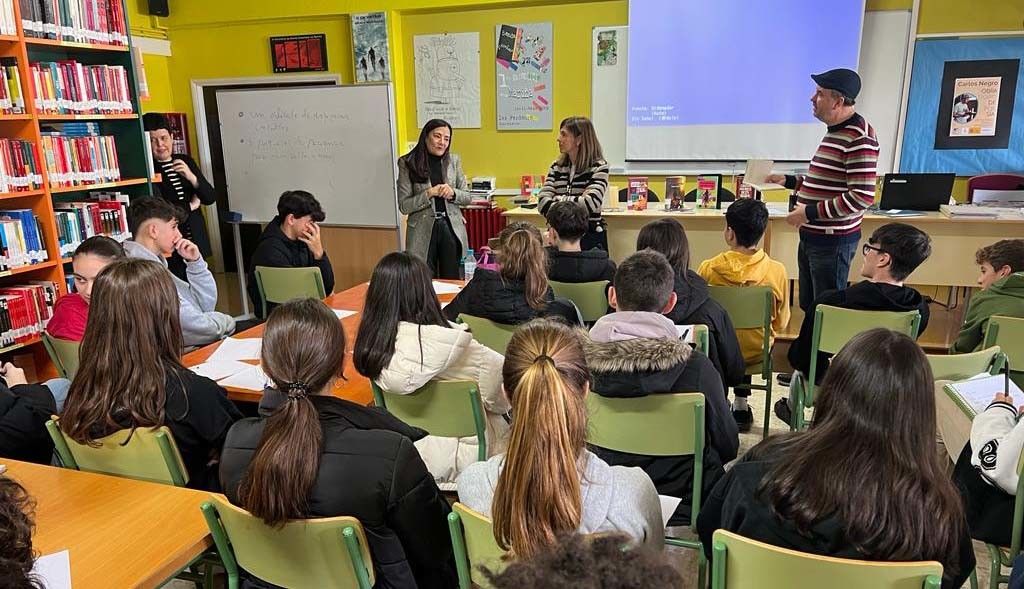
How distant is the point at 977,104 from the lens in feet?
17.0

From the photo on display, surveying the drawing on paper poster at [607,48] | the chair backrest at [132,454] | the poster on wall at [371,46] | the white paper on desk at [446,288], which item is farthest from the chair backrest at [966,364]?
the poster on wall at [371,46]

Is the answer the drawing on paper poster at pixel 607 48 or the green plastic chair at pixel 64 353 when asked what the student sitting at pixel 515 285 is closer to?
the green plastic chair at pixel 64 353

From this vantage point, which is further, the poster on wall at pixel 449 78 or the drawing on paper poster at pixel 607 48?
the poster on wall at pixel 449 78

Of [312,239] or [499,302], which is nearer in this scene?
[499,302]

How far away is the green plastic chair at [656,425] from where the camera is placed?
6.06ft

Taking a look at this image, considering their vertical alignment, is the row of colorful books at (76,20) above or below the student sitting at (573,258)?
above

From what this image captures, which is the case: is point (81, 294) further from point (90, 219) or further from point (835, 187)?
point (835, 187)

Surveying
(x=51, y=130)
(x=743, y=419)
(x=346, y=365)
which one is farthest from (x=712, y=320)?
(x=51, y=130)

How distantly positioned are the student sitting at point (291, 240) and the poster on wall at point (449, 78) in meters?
2.71

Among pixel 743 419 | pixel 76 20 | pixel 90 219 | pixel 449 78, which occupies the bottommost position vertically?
pixel 743 419

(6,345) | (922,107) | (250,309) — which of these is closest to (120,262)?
(6,345)

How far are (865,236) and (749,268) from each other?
1.71m

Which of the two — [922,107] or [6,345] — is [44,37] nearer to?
[6,345]

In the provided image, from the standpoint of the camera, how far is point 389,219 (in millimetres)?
5770
